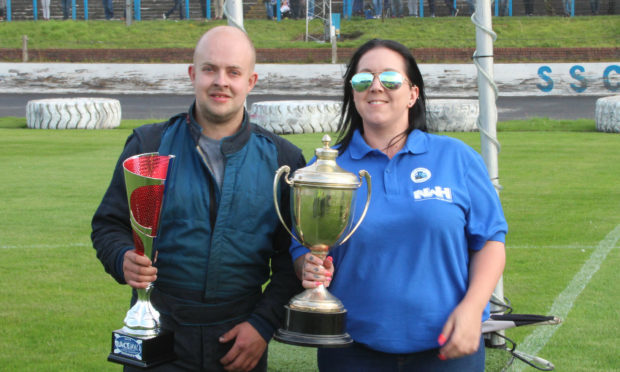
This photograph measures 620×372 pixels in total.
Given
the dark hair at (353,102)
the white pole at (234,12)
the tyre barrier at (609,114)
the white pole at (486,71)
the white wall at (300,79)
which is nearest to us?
the dark hair at (353,102)

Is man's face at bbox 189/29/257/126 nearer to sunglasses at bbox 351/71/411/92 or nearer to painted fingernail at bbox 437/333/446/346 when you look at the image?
sunglasses at bbox 351/71/411/92

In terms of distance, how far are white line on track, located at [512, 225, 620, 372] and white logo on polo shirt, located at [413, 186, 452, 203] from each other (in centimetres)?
238

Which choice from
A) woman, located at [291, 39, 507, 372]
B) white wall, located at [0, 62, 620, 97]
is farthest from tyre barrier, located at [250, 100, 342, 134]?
woman, located at [291, 39, 507, 372]

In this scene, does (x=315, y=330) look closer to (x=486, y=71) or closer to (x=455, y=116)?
(x=486, y=71)

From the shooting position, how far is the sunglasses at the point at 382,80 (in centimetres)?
297

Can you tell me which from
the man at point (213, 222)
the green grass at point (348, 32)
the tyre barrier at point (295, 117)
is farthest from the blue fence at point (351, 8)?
the man at point (213, 222)

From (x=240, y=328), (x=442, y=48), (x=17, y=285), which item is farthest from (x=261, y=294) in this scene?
(x=442, y=48)

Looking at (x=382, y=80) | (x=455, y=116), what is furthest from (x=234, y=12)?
(x=455, y=116)

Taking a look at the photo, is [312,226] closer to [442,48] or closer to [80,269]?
[80,269]

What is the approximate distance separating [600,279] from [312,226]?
15.1 ft

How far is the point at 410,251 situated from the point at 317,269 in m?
0.30

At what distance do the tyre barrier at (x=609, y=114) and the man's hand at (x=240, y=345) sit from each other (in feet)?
47.4

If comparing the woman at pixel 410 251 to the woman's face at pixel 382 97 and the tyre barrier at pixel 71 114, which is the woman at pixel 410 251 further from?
the tyre barrier at pixel 71 114

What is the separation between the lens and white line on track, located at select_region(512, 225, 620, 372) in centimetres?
547
